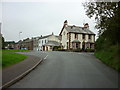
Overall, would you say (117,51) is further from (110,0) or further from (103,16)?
(103,16)

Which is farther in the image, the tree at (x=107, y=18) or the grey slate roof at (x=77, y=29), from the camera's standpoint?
the grey slate roof at (x=77, y=29)

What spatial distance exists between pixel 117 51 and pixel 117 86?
3.56 metres

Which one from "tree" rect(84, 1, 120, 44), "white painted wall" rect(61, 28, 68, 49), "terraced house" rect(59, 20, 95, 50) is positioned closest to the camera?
"tree" rect(84, 1, 120, 44)

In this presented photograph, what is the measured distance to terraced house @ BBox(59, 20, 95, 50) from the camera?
5181 centimetres

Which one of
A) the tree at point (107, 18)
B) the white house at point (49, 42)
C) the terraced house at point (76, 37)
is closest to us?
the tree at point (107, 18)

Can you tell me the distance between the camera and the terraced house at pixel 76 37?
51.8m

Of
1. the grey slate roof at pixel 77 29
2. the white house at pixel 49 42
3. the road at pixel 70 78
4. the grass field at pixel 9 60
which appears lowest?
the road at pixel 70 78

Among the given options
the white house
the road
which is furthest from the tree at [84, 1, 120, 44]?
the white house

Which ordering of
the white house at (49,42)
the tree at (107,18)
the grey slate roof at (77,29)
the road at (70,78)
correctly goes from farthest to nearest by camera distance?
1. the white house at (49,42)
2. the grey slate roof at (77,29)
3. the tree at (107,18)
4. the road at (70,78)

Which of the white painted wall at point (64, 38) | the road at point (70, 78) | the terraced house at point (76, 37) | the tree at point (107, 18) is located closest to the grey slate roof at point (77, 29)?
the terraced house at point (76, 37)

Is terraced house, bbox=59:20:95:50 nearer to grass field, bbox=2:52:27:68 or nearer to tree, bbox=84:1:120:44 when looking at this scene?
tree, bbox=84:1:120:44

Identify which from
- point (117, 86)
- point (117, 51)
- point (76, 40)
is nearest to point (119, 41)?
point (117, 51)

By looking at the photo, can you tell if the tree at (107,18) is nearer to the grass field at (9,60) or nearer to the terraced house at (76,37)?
the grass field at (9,60)

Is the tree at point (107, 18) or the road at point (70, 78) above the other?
the tree at point (107, 18)
